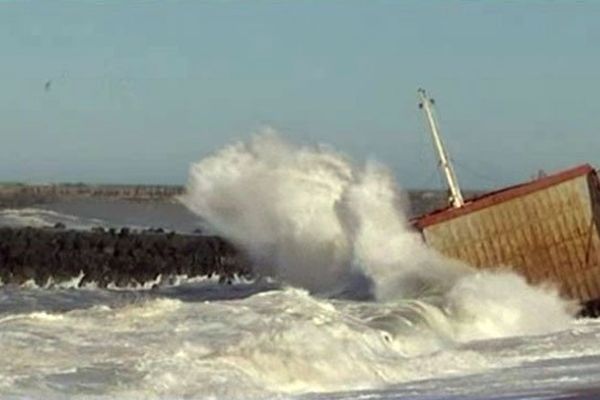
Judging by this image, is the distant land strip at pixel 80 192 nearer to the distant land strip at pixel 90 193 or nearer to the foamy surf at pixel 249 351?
the distant land strip at pixel 90 193

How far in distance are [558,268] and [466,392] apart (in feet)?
34.9

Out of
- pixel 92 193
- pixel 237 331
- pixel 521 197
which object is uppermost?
pixel 92 193

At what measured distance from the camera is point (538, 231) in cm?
2788

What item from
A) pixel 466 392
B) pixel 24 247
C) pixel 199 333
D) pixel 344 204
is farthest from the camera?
pixel 24 247

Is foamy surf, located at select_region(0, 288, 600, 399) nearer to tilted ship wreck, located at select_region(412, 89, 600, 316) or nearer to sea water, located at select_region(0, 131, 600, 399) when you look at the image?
sea water, located at select_region(0, 131, 600, 399)

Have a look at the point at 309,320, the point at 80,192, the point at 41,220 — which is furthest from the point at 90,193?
the point at 309,320

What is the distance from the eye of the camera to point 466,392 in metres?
18.0

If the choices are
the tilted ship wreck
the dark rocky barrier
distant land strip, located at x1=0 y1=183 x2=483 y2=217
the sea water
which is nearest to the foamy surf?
the sea water

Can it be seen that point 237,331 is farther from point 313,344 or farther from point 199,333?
point 313,344

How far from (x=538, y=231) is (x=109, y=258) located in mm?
20127

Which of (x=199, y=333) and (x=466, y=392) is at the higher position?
(x=199, y=333)

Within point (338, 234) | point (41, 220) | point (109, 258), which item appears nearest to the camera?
point (338, 234)

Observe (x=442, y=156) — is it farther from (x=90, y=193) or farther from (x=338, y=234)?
(x=90, y=193)

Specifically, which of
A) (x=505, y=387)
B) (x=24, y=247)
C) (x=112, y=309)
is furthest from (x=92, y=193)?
(x=505, y=387)
